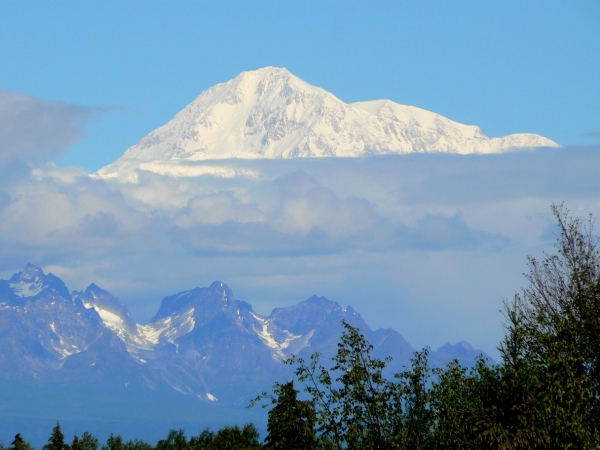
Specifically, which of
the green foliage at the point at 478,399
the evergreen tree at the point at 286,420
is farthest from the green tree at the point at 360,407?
the evergreen tree at the point at 286,420

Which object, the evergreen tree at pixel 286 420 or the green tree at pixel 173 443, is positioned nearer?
the evergreen tree at pixel 286 420

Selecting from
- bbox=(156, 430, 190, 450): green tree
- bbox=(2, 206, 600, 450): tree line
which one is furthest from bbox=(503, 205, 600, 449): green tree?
bbox=(156, 430, 190, 450): green tree

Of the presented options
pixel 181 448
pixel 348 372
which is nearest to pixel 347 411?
pixel 348 372

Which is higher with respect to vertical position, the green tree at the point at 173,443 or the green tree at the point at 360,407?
the green tree at the point at 173,443

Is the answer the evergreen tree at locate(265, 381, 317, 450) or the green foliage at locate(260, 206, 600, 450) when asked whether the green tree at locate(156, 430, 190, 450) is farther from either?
the green foliage at locate(260, 206, 600, 450)

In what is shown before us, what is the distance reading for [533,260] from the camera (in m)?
67.8

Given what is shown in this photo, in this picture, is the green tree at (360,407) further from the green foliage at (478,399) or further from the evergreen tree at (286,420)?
the evergreen tree at (286,420)

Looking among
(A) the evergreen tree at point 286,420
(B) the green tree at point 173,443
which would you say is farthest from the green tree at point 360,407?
(B) the green tree at point 173,443

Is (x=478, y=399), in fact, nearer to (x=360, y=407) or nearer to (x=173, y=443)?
(x=360, y=407)

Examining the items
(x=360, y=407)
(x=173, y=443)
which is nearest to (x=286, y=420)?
(x=360, y=407)

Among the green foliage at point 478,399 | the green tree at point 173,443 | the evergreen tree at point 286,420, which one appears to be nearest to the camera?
the green foliage at point 478,399

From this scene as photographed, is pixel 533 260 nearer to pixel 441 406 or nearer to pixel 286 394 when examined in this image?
pixel 441 406

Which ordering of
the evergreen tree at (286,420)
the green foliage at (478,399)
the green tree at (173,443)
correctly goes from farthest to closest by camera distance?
1. the green tree at (173,443)
2. the evergreen tree at (286,420)
3. the green foliage at (478,399)

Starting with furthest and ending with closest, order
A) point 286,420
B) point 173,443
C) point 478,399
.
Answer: point 173,443 < point 286,420 < point 478,399
